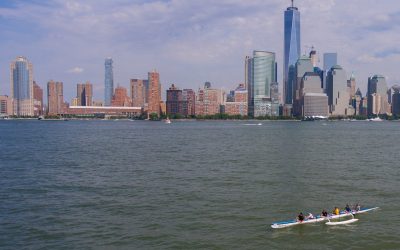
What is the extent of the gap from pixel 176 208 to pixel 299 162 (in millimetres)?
36972

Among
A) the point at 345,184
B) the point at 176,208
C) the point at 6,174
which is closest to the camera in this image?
the point at 176,208

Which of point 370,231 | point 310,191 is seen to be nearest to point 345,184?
point 310,191

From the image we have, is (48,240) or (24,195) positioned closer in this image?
(48,240)

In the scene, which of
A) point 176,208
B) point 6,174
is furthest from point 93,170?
point 176,208

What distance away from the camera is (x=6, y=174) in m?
59.3

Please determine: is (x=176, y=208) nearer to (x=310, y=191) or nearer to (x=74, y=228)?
(x=74, y=228)

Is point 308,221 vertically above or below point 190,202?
below

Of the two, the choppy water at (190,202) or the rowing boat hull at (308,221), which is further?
the rowing boat hull at (308,221)

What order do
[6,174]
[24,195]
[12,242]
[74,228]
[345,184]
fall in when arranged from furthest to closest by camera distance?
[6,174], [345,184], [24,195], [74,228], [12,242]

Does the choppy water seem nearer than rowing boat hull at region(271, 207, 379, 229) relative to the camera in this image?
Yes

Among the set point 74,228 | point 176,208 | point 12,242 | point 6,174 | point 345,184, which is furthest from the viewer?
point 6,174

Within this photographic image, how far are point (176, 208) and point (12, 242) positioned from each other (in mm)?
14594

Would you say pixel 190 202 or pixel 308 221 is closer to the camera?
pixel 308 221

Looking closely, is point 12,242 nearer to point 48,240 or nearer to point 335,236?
point 48,240
